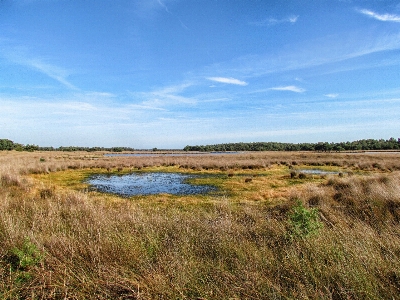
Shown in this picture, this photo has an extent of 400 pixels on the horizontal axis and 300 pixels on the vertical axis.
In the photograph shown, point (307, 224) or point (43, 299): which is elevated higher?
point (307, 224)

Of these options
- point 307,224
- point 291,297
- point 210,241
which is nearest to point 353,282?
point 291,297

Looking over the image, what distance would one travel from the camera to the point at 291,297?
11.8 feet

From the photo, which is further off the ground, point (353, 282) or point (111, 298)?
point (353, 282)

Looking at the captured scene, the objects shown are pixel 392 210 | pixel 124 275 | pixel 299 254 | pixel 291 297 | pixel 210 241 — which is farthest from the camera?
pixel 392 210

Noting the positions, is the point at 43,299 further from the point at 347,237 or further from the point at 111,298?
the point at 347,237

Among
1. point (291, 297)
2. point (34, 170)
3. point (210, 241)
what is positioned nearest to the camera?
point (291, 297)

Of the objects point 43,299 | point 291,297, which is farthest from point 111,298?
point 291,297

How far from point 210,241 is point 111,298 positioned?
2.48m

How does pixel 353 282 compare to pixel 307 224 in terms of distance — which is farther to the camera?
pixel 307 224

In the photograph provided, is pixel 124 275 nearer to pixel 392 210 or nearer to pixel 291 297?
pixel 291 297

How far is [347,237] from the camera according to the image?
17.2 ft

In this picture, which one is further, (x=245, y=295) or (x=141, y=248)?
(x=141, y=248)

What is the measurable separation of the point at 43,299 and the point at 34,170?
118 ft

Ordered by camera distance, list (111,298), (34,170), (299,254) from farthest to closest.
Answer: (34,170)
(299,254)
(111,298)
